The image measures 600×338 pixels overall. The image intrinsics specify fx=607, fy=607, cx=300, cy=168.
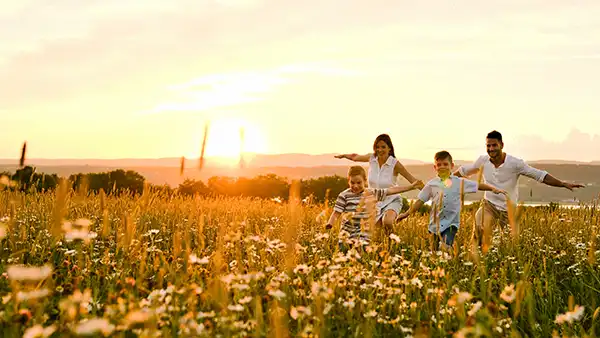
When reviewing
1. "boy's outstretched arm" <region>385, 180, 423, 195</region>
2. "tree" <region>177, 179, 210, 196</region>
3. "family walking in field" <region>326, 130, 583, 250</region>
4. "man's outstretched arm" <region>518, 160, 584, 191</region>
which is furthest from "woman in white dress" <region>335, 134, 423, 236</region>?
"tree" <region>177, 179, 210, 196</region>

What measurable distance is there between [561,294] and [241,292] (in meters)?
3.77

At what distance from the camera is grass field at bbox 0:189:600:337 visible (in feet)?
12.0

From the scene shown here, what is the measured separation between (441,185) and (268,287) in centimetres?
516

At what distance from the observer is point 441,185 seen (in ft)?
29.0

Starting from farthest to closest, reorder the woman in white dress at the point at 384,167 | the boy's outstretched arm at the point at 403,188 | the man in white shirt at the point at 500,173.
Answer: the woman in white dress at the point at 384,167, the man in white shirt at the point at 500,173, the boy's outstretched arm at the point at 403,188

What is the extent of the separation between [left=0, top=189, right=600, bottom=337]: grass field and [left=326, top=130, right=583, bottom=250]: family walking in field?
1.95 ft

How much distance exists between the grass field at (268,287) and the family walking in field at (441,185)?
1.95ft

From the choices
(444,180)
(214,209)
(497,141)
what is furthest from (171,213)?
(497,141)

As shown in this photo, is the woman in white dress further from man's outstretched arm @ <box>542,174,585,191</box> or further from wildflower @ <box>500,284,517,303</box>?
wildflower @ <box>500,284,517,303</box>

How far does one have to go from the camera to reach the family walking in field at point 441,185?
8711 mm

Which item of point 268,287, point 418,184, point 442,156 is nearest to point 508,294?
point 268,287

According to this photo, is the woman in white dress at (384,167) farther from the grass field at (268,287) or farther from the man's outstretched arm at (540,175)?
the man's outstretched arm at (540,175)

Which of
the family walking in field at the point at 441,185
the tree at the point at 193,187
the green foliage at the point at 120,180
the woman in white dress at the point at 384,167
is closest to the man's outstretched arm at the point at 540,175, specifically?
the family walking in field at the point at 441,185

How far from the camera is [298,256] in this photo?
7.09 m
